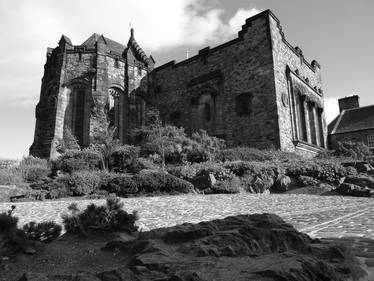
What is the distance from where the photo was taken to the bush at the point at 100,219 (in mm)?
3863

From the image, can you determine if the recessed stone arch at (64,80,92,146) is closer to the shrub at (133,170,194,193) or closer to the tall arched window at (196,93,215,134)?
the tall arched window at (196,93,215,134)

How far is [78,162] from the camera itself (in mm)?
16156

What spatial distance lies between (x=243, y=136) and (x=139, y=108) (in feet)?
33.4

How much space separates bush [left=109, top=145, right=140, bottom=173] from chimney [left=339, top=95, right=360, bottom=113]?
3172 centimetres

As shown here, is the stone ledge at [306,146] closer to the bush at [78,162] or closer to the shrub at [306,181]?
the shrub at [306,181]

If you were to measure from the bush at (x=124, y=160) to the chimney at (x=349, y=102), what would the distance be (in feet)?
104

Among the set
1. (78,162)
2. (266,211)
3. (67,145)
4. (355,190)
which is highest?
(67,145)

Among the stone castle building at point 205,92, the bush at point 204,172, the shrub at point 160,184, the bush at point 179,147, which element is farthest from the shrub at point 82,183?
the stone castle building at point 205,92

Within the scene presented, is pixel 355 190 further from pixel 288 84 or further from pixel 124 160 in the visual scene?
pixel 288 84

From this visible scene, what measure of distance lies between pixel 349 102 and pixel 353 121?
5336 millimetres

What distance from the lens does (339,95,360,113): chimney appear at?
39156 millimetres

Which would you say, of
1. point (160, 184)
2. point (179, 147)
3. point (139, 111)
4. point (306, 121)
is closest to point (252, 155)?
point (179, 147)

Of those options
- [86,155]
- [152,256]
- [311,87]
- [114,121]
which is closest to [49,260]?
[152,256]

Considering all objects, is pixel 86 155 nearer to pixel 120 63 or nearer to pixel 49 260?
pixel 120 63
